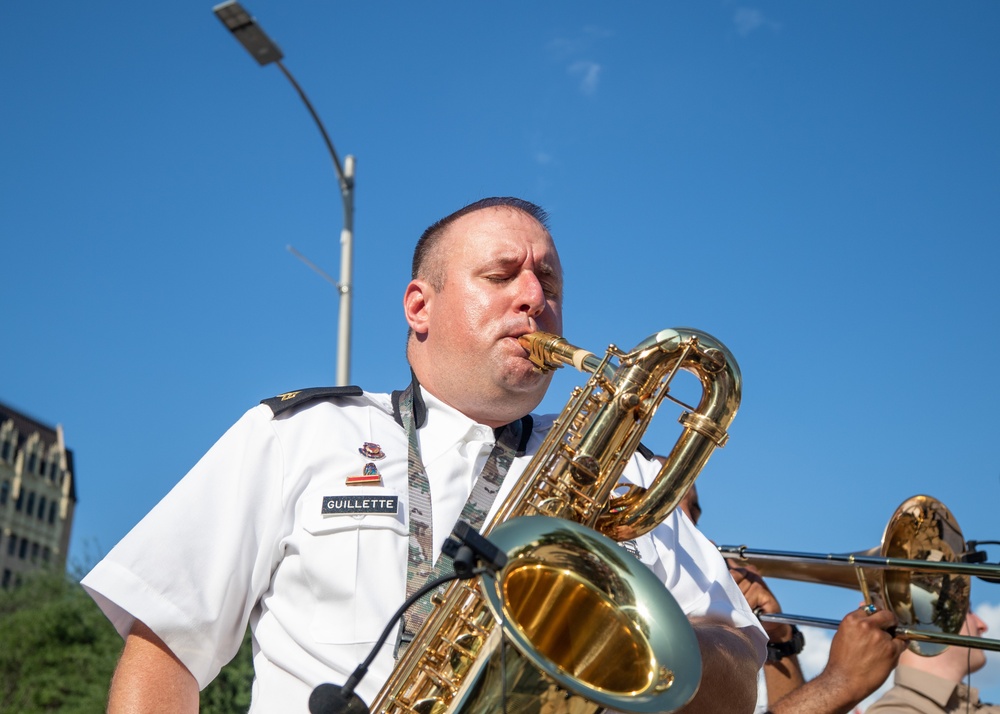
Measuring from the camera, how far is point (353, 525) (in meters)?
3.46

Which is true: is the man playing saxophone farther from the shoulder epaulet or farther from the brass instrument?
the brass instrument

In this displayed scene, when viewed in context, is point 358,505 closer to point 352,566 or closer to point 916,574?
point 352,566

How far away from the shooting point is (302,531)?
3.47 metres

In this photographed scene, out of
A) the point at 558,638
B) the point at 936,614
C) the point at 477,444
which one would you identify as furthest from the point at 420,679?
the point at 936,614

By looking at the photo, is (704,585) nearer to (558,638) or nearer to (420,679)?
(558,638)

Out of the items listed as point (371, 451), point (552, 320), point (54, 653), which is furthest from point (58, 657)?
point (552, 320)

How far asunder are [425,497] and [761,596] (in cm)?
318

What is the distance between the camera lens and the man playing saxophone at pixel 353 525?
10.8 ft

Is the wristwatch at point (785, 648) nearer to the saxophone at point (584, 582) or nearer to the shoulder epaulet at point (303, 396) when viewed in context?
the saxophone at point (584, 582)

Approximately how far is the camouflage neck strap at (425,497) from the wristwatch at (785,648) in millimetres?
2790

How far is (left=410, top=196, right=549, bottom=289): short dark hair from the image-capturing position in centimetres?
445

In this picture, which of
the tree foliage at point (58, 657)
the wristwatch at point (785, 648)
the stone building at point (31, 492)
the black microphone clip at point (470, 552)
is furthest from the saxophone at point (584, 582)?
the stone building at point (31, 492)

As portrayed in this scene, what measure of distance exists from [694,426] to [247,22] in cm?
889

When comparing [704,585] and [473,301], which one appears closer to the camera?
[704,585]
